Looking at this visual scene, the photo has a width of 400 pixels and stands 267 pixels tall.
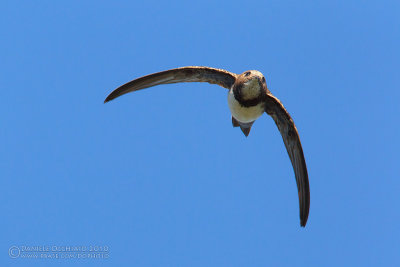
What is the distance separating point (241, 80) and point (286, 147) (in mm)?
2052

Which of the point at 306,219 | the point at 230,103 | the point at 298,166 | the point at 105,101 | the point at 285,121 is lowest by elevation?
the point at 306,219

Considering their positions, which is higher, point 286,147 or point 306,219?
point 286,147

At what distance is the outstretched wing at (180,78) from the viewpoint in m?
12.2

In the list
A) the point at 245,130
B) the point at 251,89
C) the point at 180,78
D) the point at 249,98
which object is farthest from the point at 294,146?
the point at 180,78

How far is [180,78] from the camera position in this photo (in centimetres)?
1259

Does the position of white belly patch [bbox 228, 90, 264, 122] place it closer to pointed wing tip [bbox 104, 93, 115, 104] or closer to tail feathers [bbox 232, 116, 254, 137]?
tail feathers [bbox 232, 116, 254, 137]

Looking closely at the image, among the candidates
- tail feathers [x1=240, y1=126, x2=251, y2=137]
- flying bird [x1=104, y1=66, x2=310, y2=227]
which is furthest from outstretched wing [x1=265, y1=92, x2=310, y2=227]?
tail feathers [x1=240, y1=126, x2=251, y2=137]

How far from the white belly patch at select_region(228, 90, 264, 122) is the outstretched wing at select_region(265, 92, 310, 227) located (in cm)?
22

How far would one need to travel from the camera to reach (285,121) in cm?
1201

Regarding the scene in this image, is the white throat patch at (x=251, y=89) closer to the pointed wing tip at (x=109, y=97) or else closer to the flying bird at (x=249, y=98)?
the flying bird at (x=249, y=98)

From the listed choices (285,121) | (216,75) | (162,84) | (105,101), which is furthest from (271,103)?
(105,101)

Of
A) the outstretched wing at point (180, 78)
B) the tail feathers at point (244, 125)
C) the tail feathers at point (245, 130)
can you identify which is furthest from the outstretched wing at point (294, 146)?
the tail feathers at point (245, 130)

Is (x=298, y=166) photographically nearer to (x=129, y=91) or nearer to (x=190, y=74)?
(x=190, y=74)

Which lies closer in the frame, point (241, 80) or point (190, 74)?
point (241, 80)
